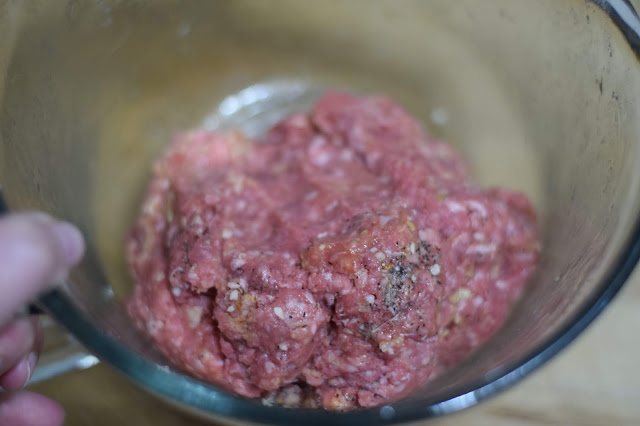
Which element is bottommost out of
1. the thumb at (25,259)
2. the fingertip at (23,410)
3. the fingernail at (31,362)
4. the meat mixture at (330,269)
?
the fingertip at (23,410)

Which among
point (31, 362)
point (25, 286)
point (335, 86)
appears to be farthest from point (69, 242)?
point (335, 86)

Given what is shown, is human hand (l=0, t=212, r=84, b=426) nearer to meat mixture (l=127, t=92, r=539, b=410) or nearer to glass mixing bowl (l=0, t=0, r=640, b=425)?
glass mixing bowl (l=0, t=0, r=640, b=425)

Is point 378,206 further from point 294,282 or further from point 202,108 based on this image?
point 202,108

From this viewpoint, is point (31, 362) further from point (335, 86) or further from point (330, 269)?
point (335, 86)

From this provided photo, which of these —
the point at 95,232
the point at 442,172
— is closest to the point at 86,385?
the point at 95,232

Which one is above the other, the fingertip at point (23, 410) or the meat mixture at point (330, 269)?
the meat mixture at point (330, 269)

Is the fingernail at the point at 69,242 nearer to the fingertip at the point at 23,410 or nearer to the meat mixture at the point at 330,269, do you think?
the meat mixture at the point at 330,269

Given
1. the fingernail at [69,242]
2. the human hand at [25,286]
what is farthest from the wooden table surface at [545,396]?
the fingernail at [69,242]
